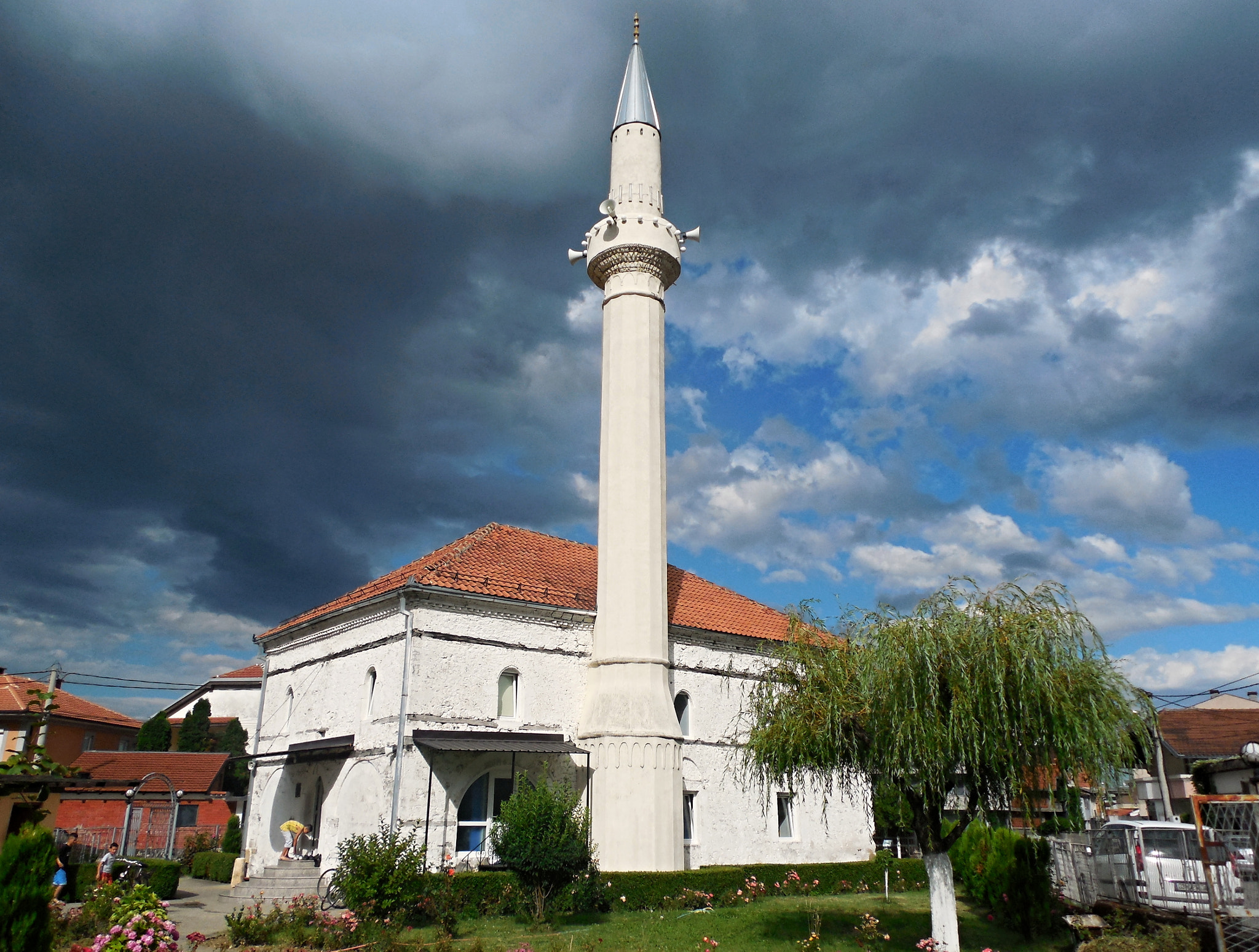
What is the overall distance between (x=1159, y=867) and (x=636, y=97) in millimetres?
24403

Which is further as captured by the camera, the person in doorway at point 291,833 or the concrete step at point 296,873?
the person in doorway at point 291,833

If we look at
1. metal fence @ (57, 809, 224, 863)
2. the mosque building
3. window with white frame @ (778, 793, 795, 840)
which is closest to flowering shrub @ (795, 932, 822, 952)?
the mosque building

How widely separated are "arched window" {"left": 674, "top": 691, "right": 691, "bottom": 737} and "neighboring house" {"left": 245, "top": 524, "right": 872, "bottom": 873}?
42 mm

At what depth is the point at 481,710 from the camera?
21078 mm

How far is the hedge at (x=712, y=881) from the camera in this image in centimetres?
1762

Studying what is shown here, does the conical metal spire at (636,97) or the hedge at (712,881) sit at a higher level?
the conical metal spire at (636,97)

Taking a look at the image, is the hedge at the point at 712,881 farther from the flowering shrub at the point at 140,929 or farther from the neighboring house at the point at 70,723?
the neighboring house at the point at 70,723

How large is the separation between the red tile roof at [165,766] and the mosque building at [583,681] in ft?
47.8

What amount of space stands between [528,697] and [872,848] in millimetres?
13070

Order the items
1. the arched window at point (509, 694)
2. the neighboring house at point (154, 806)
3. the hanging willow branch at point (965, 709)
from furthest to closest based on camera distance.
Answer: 1. the neighboring house at point (154, 806)
2. the arched window at point (509, 694)
3. the hanging willow branch at point (965, 709)

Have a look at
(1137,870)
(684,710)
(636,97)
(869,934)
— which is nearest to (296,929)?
(869,934)

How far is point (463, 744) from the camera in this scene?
63.8 ft

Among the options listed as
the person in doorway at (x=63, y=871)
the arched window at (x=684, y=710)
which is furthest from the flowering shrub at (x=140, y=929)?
the arched window at (x=684, y=710)

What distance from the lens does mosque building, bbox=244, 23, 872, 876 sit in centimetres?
2028
